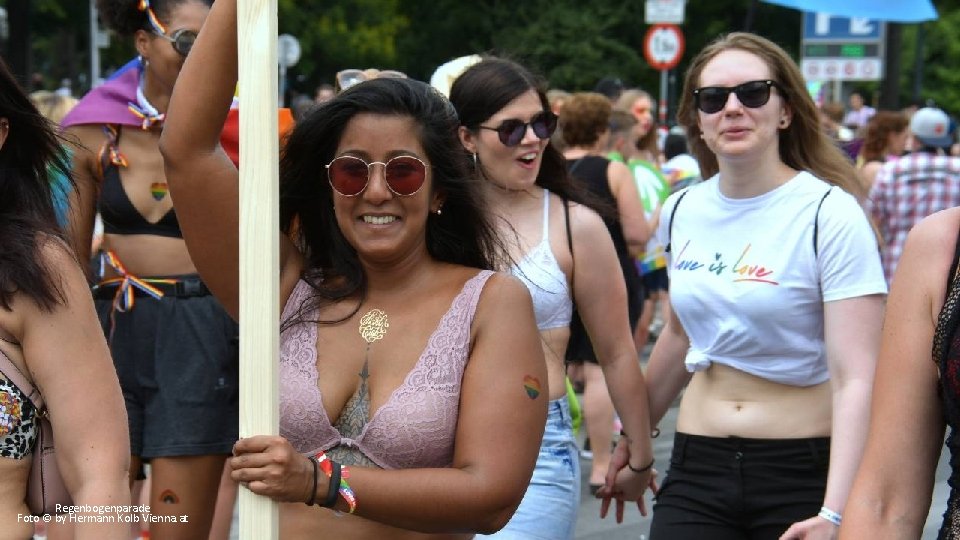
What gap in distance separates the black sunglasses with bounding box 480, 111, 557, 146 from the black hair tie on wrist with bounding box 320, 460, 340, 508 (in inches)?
78.8

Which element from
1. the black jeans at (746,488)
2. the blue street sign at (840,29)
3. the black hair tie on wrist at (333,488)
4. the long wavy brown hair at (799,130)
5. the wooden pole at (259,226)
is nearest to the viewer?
the wooden pole at (259,226)

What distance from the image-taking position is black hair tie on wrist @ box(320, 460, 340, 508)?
2787 mm

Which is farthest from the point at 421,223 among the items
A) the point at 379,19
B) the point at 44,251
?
the point at 379,19

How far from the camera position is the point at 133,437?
16.0 feet

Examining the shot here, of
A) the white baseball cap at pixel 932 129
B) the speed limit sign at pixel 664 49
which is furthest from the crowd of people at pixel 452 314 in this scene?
the speed limit sign at pixel 664 49

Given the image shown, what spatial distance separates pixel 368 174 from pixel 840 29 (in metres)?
15.7

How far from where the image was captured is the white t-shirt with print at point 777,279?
405 cm

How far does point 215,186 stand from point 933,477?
1.47 m

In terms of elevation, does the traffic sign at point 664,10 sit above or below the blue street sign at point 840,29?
above

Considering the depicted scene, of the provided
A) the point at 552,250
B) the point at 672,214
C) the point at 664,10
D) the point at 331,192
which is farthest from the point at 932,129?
the point at 664,10

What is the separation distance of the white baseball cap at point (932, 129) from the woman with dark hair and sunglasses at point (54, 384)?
902cm

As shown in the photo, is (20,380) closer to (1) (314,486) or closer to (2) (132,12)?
(1) (314,486)

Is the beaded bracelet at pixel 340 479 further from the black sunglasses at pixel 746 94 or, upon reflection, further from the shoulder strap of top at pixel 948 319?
the black sunglasses at pixel 746 94

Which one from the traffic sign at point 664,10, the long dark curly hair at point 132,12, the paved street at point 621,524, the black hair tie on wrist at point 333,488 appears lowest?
the paved street at point 621,524
